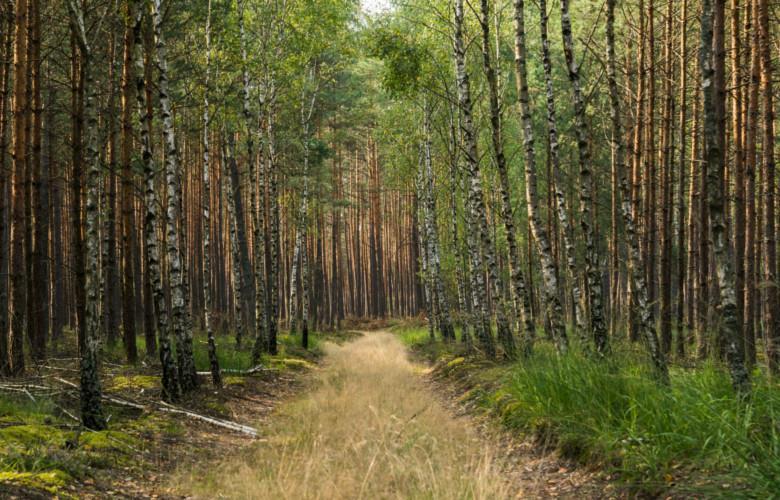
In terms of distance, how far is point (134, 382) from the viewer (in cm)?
1107

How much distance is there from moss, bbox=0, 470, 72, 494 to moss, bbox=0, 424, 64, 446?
2.97 ft

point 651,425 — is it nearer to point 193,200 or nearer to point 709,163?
point 709,163

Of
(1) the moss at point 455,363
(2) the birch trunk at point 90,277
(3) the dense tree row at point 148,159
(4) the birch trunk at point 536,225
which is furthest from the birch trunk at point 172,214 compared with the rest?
(1) the moss at point 455,363

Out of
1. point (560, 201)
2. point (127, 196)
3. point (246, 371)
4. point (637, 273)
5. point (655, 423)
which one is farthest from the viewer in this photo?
point (246, 371)

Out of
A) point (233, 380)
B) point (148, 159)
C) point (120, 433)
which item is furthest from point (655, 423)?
point (233, 380)

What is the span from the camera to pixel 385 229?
159ft

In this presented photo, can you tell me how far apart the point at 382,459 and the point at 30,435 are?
3901mm

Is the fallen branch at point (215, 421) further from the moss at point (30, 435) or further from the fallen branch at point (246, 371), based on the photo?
the fallen branch at point (246, 371)

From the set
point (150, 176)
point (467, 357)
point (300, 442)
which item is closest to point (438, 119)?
point (467, 357)

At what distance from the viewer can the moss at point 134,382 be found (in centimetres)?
1068

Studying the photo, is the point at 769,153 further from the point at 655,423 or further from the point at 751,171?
the point at 655,423

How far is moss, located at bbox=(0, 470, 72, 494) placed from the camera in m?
4.89

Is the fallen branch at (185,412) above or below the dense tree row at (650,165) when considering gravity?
below

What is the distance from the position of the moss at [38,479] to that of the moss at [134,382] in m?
5.32
